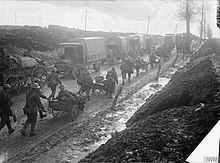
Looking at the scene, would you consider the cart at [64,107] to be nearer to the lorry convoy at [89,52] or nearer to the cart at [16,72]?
the cart at [16,72]

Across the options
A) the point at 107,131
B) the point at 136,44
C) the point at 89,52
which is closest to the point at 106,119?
the point at 107,131

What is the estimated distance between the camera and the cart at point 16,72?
40.4 ft

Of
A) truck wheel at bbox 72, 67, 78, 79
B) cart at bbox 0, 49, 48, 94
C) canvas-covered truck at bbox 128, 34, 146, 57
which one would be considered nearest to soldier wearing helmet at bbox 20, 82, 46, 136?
cart at bbox 0, 49, 48, 94

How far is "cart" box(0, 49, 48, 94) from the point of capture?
1233 centimetres

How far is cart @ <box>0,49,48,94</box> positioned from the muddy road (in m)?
0.70

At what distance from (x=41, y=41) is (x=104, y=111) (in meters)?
20.1

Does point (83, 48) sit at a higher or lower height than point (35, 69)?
higher

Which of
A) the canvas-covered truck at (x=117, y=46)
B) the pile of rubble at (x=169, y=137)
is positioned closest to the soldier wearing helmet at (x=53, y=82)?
the pile of rubble at (x=169, y=137)

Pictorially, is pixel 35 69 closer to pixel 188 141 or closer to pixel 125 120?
pixel 125 120

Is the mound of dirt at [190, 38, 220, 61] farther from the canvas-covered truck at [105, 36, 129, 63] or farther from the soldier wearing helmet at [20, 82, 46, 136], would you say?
the soldier wearing helmet at [20, 82, 46, 136]

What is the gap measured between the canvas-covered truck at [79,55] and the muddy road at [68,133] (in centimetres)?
463

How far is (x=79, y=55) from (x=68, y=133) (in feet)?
36.1

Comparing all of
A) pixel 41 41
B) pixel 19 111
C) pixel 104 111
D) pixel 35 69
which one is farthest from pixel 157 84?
pixel 41 41

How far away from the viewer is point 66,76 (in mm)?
17469
